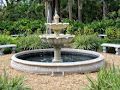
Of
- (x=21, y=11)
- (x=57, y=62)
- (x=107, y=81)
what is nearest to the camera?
(x=107, y=81)

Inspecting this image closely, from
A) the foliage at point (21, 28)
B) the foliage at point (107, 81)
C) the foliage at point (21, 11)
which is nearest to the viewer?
the foliage at point (107, 81)

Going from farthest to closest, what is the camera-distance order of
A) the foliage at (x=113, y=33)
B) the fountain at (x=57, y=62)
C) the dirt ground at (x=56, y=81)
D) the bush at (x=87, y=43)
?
the foliage at (x=113, y=33)
the bush at (x=87, y=43)
the fountain at (x=57, y=62)
the dirt ground at (x=56, y=81)

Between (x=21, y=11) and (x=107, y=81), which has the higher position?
(x=21, y=11)

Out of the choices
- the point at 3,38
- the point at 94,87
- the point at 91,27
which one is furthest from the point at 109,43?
the point at 94,87

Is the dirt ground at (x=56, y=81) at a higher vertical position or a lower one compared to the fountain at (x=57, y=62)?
lower

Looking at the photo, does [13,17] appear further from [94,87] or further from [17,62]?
[94,87]

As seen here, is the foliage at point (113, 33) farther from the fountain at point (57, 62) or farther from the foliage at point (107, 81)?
the foliage at point (107, 81)

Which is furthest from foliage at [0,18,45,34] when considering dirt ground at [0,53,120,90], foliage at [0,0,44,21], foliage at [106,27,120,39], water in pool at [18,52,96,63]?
dirt ground at [0,53,120,90]

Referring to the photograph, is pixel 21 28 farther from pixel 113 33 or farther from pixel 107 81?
pixel 107 81

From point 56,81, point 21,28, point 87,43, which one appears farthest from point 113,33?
point 56,81

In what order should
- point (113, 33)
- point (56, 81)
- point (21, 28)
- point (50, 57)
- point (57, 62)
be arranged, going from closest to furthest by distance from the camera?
point (56, 81) < point (57, 62) < point (50, 57) < point (113, 33) < point (21, 28)

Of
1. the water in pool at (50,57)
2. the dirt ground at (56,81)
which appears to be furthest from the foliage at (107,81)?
the water in pool at (50,57)

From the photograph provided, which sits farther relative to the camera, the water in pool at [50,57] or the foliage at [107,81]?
the water in pool at [50,57]

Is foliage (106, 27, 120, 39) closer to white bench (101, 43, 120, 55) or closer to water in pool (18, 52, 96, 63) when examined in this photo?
white bench (101, 43, 120, 55)
